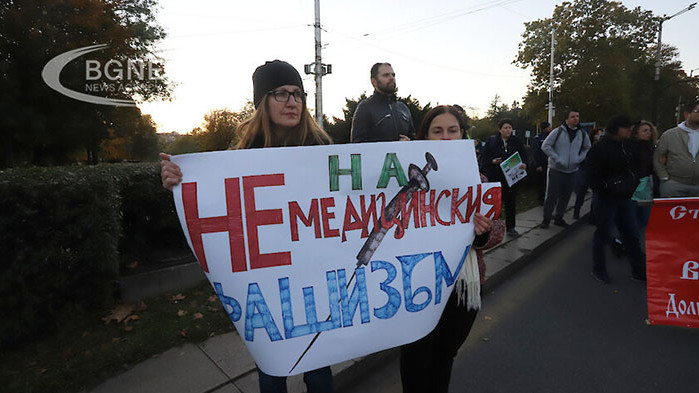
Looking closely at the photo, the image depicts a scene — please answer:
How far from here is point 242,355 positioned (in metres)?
2.59

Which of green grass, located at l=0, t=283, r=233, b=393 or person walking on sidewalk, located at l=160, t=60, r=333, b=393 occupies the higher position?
person walking on sidewalk, located at l=160, t=60, r=333, b=393

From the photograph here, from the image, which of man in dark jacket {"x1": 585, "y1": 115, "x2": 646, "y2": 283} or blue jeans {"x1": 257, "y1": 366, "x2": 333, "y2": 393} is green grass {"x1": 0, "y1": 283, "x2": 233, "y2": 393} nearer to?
blue jeans {"x1": 257, "y1": 366, "x2": 333, "y2": 393}

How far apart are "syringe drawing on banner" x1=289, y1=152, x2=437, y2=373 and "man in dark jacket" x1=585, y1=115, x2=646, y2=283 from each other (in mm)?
3445

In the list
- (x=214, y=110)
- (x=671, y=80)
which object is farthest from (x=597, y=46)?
(x=214, y=110)

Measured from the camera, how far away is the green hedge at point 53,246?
2584 millimetres

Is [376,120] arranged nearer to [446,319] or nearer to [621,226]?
[446,319]

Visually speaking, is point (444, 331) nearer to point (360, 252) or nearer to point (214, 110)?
point (360, 252)

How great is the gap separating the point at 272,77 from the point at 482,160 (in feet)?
16.1

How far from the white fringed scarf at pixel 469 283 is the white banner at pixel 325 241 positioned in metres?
0.13

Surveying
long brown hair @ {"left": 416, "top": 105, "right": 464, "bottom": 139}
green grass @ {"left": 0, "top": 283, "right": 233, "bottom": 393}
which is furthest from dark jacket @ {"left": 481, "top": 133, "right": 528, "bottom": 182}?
green grass @ {"left": 0, "top": 283, "right": 233, "bottom": 393}

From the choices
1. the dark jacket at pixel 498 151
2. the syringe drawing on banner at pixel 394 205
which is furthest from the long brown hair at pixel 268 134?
the dark jacket at pixel 498 151

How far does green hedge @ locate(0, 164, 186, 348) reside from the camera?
8.48 feet

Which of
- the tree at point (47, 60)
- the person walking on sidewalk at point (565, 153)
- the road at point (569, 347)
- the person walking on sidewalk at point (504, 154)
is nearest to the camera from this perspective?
the road at point (569, 347)

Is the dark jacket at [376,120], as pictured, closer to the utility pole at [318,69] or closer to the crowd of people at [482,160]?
the crowd of people at [482,160]
